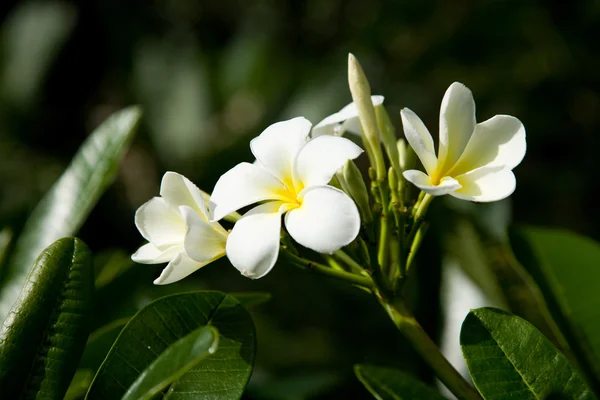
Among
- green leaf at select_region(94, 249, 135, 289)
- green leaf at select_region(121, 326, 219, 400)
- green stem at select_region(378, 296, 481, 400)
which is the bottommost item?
green leaf at select_region(94, 249, 135, 289)

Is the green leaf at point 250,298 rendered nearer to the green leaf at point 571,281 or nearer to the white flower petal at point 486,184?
the white flower petal at point 486,184

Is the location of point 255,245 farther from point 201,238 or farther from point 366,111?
point 366,111

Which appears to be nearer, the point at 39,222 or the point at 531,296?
the point at 39,222

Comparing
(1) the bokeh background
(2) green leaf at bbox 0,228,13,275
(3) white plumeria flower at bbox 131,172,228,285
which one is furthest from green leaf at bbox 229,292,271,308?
(1) the bokeh background

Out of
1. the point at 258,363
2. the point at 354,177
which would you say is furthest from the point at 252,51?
the point at 354,177

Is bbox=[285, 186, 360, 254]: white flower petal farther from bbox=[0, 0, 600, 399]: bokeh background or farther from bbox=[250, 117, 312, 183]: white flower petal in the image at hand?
bbox=[0, 0, 600, 399]: bokeh background

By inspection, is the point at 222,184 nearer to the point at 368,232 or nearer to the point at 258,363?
the point at 368,232
